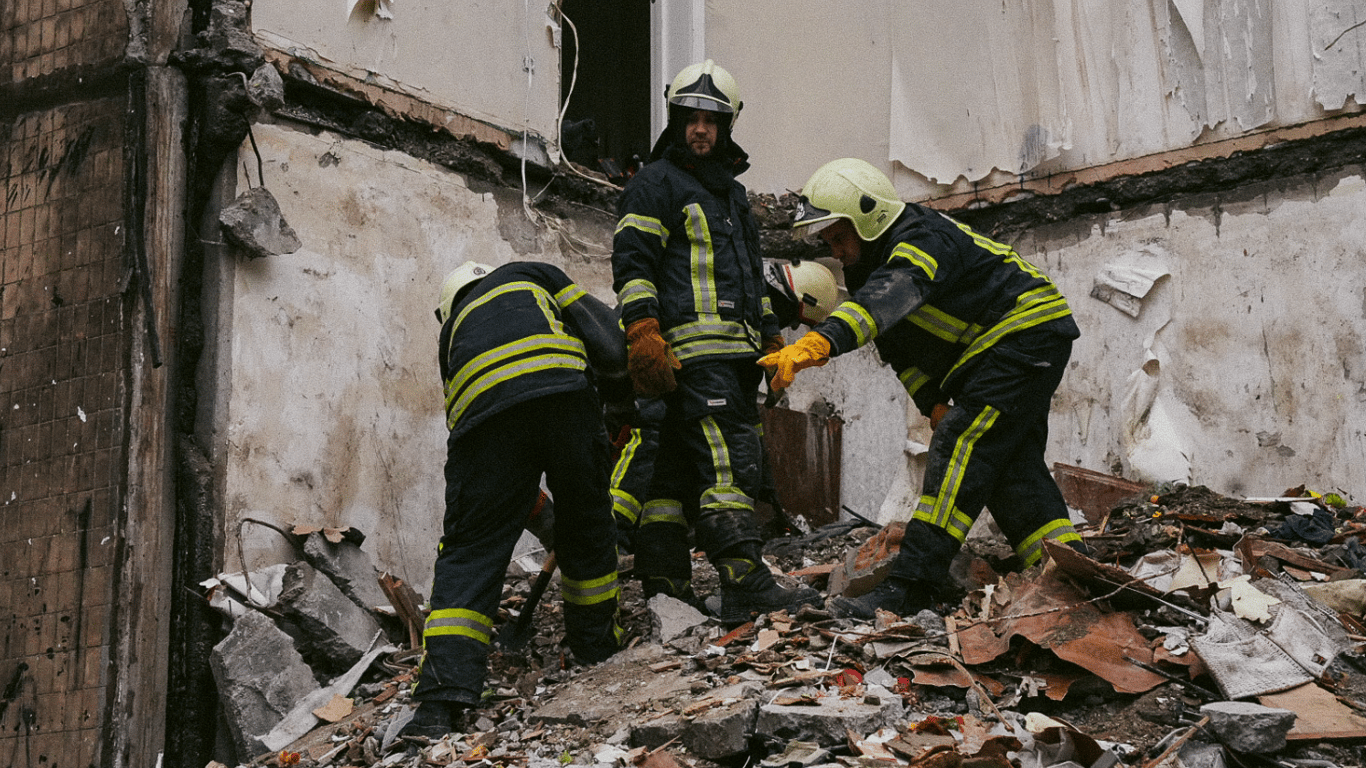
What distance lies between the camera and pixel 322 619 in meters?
4.83

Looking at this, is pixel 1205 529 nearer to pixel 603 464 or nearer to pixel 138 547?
pixel 603 464

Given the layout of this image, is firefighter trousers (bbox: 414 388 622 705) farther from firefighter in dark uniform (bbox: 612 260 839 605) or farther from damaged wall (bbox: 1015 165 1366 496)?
damaged wall (bbox: 1015 165 1366 496)

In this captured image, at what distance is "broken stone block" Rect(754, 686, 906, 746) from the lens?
11.2ft

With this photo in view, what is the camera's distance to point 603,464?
4348 millimetres

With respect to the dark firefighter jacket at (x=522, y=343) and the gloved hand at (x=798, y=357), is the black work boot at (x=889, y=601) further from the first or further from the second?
the dark firefighter jacket at (x=522, y=343)

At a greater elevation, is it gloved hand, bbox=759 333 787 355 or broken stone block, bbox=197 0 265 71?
broken stone block, bbox=197 0 265 71

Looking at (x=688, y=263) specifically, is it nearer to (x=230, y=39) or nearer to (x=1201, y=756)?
(x=230, y=39)

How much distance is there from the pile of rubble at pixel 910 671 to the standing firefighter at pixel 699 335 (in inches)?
9.6

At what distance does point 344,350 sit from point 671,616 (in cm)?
192

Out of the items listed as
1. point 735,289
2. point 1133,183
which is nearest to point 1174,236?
→ point 1133,183

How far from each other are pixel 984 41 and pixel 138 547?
5.33 metres

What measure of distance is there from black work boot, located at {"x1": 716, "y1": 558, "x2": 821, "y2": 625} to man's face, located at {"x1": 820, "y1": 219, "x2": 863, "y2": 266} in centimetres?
124

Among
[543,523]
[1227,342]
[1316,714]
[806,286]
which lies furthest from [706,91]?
[1227,342]

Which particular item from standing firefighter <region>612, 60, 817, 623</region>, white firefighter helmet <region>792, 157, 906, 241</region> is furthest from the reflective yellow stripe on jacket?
white firefighter helmet <region>792, 157, 906, 241</region>
